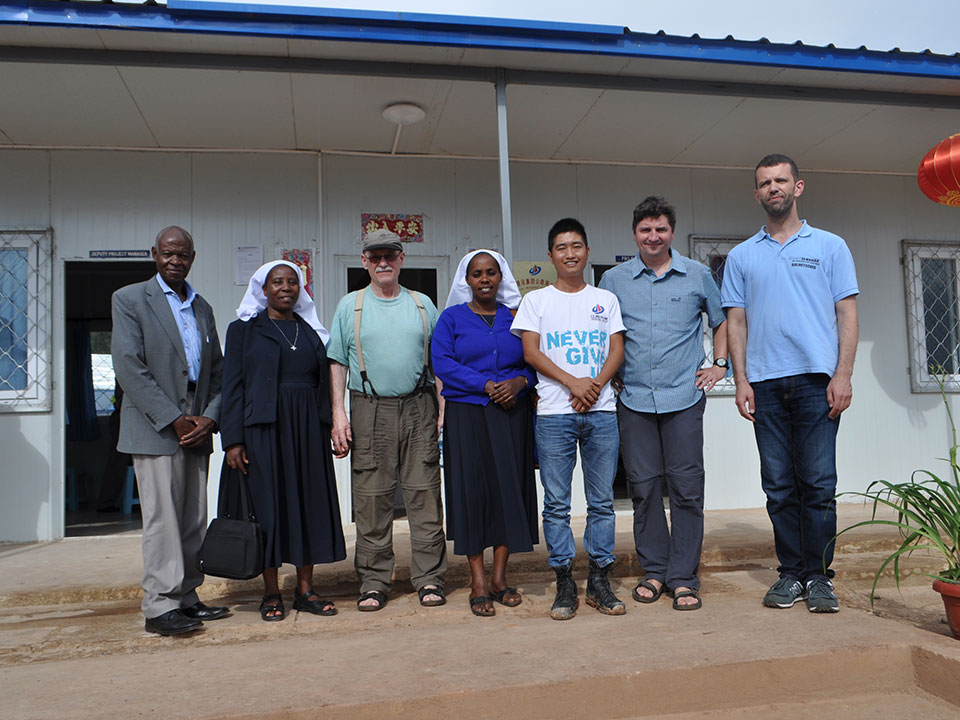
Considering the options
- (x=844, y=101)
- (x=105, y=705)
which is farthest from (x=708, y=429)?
(x=105, y=705)

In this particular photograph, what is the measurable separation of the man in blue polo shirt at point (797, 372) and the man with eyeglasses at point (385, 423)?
1549 mm

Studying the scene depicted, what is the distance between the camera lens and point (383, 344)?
147 inches

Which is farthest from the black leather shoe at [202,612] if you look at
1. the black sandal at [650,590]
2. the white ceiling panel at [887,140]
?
the white ceiling panel at [887,140]

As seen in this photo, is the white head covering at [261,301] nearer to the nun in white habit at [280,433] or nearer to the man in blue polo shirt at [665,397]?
the nun in white habit at [280,433]

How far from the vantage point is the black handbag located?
3.36 metres

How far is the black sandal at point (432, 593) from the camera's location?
3734mm

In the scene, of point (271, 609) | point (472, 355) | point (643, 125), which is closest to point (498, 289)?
point (472, 355)

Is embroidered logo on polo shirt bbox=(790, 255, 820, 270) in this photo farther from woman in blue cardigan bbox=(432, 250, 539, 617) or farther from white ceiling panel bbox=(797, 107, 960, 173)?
white ceiling panel bbox=(797, 107, 960, 173)

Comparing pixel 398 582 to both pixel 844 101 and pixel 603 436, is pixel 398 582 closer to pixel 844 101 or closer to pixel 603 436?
pixel 603 436

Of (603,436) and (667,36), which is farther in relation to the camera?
(667,36)

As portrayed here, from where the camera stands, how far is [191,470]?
11.8 ft

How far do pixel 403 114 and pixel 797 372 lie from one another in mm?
3300

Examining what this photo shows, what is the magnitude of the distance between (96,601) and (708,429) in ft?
16.0

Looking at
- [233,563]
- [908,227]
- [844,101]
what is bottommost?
[233,563]
